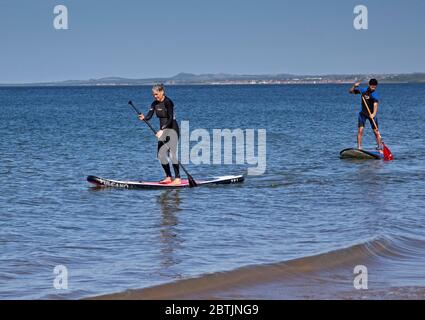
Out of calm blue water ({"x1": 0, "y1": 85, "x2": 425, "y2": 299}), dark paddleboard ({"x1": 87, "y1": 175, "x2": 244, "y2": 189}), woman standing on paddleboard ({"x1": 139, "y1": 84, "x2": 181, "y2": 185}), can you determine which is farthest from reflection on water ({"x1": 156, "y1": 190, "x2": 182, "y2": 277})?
woman standing on paddleboard ({"x1": 139, "y1": 84, "x2": 181, "y2": 185})

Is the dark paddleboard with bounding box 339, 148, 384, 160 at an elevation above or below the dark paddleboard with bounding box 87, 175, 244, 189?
above

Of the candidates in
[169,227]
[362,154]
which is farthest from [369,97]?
[169,227]

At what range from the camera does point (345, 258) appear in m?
10.7

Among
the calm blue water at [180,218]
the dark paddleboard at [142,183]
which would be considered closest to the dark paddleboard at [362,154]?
the calm blue water at [180,218]

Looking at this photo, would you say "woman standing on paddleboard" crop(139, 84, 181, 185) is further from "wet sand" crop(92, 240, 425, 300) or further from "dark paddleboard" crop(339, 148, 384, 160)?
"dark paddleboard" crop(339, 148, 384, 160)

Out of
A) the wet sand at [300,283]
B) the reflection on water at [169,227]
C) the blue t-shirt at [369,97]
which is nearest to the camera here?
the wet sand at [300,283]

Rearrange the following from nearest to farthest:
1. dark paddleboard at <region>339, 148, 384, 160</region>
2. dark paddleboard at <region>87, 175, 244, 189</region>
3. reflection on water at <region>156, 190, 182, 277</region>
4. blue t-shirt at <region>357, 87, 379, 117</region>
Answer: reflection on water at <region>156, 190, 182, 277</region>, dark paddleboard at <region>87, 175, 244, 189</region>, blue t-shirt at <region>357, 87, 379, 117</region>, dark paddleboard at <region>339, 148, 384, 160</region>

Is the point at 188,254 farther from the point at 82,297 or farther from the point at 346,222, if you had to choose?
the point at 346,222

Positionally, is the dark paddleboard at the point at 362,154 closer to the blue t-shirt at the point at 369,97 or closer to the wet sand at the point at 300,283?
the blue t-shirt at the point at 369,97

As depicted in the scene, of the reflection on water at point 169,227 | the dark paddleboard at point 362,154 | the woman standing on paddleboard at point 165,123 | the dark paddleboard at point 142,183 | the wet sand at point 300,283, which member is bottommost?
the wet sand at point 300,283

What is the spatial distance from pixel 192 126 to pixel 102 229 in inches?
1407

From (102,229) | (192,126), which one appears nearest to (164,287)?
(102,229)

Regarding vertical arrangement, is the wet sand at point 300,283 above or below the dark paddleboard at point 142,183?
below

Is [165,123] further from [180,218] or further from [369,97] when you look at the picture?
[369,97]
